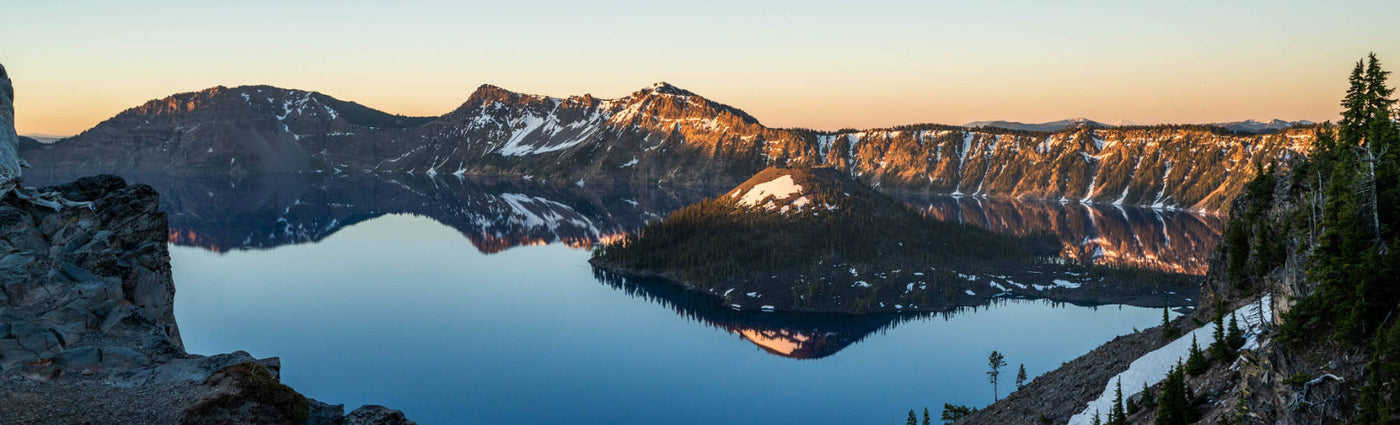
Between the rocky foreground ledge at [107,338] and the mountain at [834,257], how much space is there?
91.0 metres

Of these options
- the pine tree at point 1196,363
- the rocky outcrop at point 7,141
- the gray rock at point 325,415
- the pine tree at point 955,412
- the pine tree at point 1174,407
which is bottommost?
the pine tree at point 955,412

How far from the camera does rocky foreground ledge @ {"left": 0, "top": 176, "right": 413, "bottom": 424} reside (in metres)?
33.8

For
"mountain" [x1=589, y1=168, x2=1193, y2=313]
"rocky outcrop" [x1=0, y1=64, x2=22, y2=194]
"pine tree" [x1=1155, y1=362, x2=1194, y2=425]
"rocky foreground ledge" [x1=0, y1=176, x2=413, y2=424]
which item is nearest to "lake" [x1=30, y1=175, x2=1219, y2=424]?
"mountain" [x1=589, y1=168, x2=1193, y2=313]

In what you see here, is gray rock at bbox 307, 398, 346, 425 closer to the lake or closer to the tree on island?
the lake

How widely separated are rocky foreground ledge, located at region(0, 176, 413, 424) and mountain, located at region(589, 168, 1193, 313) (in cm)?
9101

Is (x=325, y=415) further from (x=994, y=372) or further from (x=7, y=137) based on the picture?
(x=994, y=372)

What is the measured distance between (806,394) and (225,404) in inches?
2570

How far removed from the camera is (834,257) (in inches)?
6097

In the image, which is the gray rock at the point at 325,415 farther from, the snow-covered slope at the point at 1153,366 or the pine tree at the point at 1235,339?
the pine tree at the point at 1235,339

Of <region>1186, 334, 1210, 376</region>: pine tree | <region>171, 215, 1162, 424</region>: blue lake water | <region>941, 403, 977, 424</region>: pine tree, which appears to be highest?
<region>1186, 334, 1210, 376</region>: pine tree

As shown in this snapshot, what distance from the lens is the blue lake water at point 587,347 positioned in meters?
83.6

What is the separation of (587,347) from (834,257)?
217ft

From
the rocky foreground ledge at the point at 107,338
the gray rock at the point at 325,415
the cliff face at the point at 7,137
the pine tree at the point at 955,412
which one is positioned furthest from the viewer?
the pine tree at the point at 955,412

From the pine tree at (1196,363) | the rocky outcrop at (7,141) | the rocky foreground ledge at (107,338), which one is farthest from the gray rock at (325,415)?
the pine tree at (1196,363)
